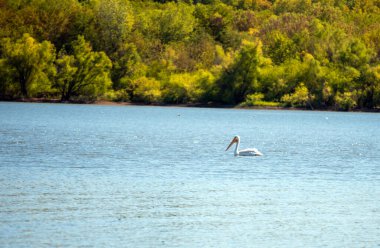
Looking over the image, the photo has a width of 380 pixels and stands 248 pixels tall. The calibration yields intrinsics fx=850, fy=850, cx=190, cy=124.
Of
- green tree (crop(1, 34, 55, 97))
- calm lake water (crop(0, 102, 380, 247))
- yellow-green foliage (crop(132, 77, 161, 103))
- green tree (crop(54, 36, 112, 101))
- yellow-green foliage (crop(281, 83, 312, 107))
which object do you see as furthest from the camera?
yellow-green foliage (crop(132, 77, 161, 103))

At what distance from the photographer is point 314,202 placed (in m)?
26.4

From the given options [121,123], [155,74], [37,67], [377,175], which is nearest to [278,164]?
[377,175]

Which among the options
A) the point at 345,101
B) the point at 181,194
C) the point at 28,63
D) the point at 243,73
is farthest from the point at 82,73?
the point at 181,194

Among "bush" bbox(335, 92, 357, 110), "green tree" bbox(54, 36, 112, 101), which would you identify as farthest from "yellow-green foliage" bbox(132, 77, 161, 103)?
"bush" bbox(335, 92, 357, 110)

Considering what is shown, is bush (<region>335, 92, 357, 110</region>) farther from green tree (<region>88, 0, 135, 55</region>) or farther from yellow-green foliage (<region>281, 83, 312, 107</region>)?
green tree (<region>88, 0, 135, 55</region>)

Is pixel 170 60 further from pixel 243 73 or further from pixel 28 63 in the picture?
pixel 28 63

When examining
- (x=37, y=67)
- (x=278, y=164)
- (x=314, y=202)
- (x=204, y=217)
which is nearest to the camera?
(x=204, y=217)

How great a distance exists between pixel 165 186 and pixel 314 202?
5208 millimetres

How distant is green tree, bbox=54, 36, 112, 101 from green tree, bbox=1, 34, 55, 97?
177cm

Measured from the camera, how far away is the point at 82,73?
11000cm

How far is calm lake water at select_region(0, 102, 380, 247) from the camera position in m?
20.6

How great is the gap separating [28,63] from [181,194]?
82.9 meters

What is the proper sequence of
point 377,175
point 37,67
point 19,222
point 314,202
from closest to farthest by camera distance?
point 19,222
point 314,202
point 377,175
point 37,67

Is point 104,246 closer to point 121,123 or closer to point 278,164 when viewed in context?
point 278,164
